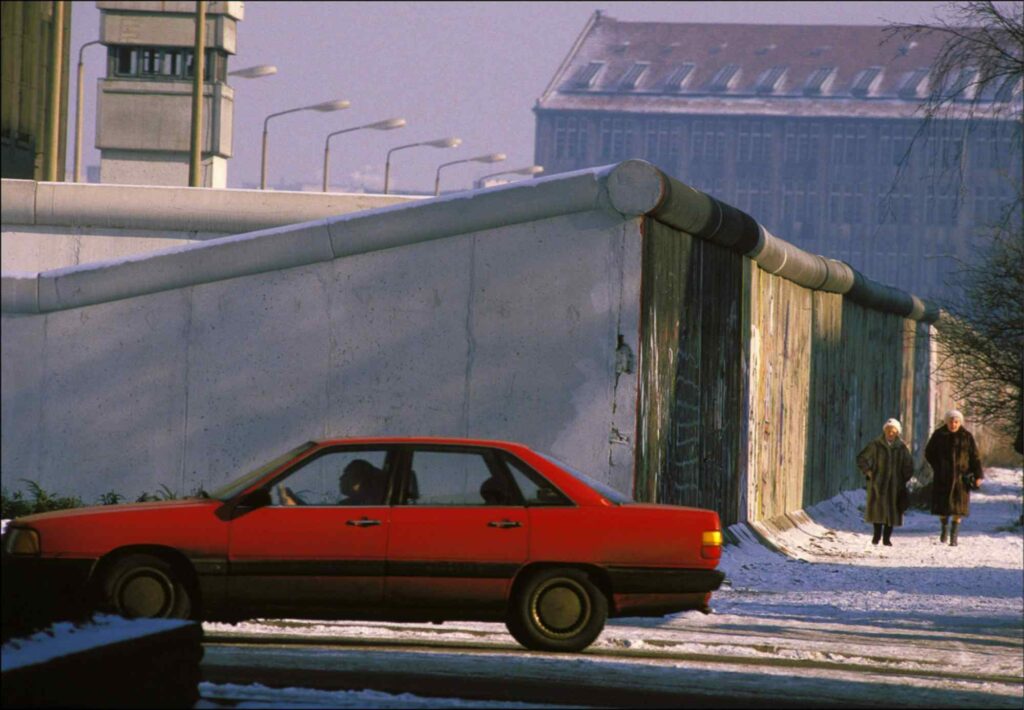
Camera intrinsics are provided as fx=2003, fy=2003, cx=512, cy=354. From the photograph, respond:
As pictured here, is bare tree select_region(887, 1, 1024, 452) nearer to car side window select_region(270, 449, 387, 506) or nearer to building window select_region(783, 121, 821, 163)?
car side window select_region(270, 449, 387, 506)

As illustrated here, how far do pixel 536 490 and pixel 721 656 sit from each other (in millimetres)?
1564

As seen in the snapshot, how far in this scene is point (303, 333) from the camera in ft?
61.0

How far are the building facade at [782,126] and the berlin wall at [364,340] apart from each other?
158 metres

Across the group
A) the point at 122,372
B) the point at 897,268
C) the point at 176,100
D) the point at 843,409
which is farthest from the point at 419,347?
the point at 897,268

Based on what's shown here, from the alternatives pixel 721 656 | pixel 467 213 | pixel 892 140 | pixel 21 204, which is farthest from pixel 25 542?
pixel 892 140

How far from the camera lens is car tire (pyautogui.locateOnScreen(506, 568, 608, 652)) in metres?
11.9

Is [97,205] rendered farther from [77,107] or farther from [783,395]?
[77,107]

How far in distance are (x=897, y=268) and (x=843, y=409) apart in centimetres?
14761

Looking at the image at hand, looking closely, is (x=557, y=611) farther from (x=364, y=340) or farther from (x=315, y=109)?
(x=315, y=109)

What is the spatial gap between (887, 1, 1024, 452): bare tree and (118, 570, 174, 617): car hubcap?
7248 millimetres

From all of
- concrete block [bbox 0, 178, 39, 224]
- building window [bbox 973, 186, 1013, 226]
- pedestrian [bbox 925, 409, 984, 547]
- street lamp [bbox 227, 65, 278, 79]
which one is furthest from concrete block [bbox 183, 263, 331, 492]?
building window [bbox 973, 186, 1013, 226]

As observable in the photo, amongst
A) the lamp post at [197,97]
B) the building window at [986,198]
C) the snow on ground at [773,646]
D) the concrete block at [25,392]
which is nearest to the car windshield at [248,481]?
the snow on ground at [773,646]

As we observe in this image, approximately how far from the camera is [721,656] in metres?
12.3

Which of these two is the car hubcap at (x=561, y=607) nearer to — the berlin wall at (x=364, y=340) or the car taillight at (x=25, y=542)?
the car taillight at (x=25, y=542)
